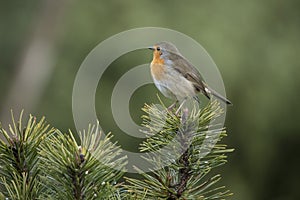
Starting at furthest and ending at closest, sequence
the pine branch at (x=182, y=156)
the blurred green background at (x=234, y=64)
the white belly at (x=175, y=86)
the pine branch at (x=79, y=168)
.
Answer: the blurred green background at (x=234, y=64)
the white belly at (x=175, y=86)
the pine branch at (x=182, y=156)
the pine branch at (x=79, y=168)

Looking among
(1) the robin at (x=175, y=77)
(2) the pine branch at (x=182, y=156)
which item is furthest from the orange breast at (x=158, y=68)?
(2) the pine branch at (x=182, y=156)

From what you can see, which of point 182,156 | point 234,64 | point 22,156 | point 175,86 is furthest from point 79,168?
point 234,64

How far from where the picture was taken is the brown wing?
363 cm

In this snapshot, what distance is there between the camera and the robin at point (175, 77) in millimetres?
3600

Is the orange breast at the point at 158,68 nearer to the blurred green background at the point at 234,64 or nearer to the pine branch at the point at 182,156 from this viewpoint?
the pine branch at the point at 182,156

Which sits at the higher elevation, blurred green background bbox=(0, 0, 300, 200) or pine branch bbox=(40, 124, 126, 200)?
blurred green background bbox=(0, 0, 300, 200)

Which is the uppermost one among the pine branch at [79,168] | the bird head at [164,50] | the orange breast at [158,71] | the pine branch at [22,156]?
the bird head at [164,50]

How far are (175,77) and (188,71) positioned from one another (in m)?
0.10

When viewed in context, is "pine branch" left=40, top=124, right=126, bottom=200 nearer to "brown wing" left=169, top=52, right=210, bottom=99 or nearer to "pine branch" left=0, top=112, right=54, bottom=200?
"pine branch" left=0, top=112, right=54, bottom=200

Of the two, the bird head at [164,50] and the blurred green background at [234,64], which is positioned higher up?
the blurred green background at [234,64]

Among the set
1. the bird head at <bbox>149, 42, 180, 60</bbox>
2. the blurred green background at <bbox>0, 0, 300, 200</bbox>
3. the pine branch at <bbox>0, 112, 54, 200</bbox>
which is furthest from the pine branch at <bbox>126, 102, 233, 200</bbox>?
the blurred green background at <bbox>0, 0, 300, 200</bbox>

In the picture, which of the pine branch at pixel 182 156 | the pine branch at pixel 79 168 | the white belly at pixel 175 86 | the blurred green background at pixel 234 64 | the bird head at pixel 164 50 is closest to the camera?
the pine branch at pixel 79 168

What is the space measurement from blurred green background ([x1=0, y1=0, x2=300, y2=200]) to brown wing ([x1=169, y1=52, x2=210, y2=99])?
4076mm

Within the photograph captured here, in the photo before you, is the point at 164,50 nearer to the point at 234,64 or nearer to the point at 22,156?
the point at 22,156
